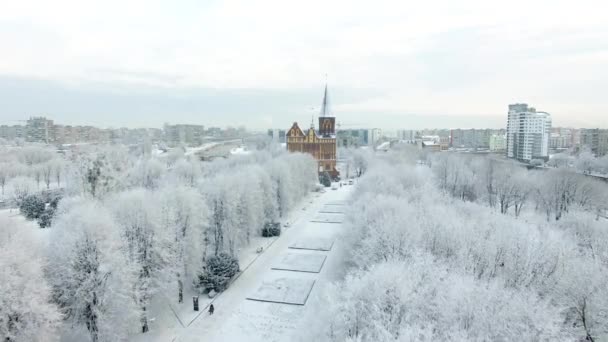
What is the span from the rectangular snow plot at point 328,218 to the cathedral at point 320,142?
80.3ft

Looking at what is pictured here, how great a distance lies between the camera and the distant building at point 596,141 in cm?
8269

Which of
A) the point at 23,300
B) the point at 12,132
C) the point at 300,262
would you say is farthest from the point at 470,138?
the point at 12,132

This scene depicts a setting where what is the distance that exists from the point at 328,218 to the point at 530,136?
66219mm

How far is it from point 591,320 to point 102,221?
2037cm

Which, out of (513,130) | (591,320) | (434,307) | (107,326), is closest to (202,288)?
(107,326)

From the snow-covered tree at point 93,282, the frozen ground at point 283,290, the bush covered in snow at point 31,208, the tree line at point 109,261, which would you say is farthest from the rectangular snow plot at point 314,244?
the bush covered in snow at point 31,208

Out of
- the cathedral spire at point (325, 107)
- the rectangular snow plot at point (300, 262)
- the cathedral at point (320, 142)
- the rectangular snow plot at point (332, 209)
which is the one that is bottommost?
the rectangular snow plot at point (300, 262)

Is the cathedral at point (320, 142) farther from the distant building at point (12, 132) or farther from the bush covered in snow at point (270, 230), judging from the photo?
the distant building at point (12, 132)

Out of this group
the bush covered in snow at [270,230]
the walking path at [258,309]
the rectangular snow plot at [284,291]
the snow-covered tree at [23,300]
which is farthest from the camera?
the bush covered in snow at [270,230]

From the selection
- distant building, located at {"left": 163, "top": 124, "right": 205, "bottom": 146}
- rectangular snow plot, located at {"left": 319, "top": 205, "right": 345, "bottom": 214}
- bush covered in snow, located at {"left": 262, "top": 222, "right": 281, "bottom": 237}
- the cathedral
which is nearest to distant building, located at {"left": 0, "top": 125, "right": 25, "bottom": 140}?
distant building, located at {"left": 163, "top": 124, "right": 205, "bottom": 146}

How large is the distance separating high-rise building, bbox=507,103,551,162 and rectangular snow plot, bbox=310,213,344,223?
6360 centimetres

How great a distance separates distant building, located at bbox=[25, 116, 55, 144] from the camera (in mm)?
111562

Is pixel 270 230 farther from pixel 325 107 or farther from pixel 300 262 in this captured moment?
pixel 325 107

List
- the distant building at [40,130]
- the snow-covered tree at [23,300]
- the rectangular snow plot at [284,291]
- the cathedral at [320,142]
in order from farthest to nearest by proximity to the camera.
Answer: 1. the distant building at [40,130]
2. the cathedral at [320,142]
3. the rectangular snow plot at [284,291]
4. the snow-covered tree at [23,300]
